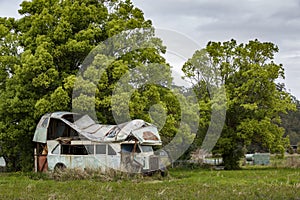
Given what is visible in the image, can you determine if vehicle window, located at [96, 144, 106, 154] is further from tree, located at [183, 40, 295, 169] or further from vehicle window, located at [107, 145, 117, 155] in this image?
tree, located at [183, 40, 295, 169]

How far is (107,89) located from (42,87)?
3771 mm

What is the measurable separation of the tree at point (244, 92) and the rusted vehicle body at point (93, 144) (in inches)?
407

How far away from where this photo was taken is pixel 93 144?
2231 centimetres

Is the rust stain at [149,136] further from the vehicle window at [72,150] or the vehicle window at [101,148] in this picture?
the vehicle window at [72,150]

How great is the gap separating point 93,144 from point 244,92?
45.3ft

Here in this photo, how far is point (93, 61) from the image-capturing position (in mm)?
24250

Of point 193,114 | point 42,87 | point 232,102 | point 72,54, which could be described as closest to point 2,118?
point 42,87

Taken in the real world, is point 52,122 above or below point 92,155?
above

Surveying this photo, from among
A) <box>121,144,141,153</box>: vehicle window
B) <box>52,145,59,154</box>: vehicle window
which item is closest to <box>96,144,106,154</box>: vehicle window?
<box>121,144,141,153</box>: vehicle window

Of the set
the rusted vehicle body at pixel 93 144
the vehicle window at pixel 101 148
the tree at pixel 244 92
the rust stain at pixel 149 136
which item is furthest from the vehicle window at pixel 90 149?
the tree at pixel 244 92

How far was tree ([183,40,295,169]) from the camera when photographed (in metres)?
31.3

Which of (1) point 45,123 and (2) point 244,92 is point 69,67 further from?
(2) point 244,92

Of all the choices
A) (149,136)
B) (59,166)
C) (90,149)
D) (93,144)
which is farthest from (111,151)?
(59,166)

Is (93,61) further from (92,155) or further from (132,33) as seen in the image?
(92,155)
